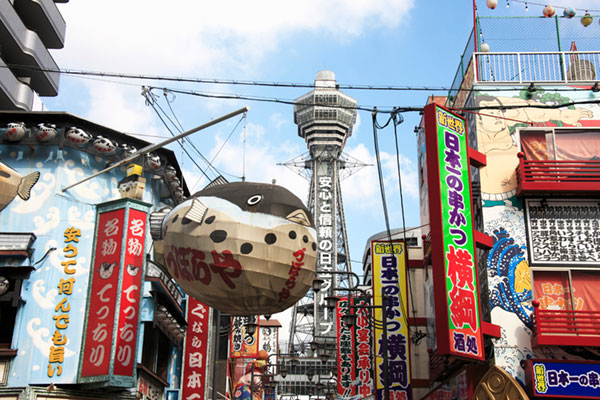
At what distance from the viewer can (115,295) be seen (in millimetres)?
24000

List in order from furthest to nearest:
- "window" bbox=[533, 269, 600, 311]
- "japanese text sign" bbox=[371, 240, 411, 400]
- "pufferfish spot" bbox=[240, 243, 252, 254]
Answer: "japanese text sign" bbox=[371, 240, 411, 400]
"window" bbox=[533, 269, 600, 311]
"pufferfish spot" bbox=[240, 243, 252, 254]

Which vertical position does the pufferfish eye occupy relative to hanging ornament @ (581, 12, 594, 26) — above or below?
below

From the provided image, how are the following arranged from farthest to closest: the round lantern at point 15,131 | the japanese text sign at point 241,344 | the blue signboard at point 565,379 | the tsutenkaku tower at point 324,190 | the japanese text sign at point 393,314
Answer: the tsutenkaku tower at point 324,190 < the japanese text sign at point 241,344 < the japanese text sign at point 393,314 < the round lantern at point 15,131 < the blue signboard at point 565,379

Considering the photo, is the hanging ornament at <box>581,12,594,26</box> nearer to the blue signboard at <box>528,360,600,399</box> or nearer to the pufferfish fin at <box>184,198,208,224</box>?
the blue signboard at <box>528,360,600,399</box>

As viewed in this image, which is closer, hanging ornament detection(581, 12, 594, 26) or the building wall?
the building wall

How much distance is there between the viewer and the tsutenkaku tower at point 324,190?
5315 inches

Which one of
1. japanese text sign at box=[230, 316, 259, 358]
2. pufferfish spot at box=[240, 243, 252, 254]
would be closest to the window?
pufferfish spot at box=[240, 243, 252, 254]

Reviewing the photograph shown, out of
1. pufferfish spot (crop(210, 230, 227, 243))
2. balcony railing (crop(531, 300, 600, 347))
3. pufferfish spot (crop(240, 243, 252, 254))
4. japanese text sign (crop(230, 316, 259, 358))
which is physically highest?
japanese text sign (crop(230, 316, 259, 358))

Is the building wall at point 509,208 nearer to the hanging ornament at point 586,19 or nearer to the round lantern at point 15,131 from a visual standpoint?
the hanging ornament at point 586,19

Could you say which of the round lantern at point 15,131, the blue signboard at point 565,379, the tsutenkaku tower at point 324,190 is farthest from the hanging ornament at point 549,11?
the tsutenkaku tower at point 324,190

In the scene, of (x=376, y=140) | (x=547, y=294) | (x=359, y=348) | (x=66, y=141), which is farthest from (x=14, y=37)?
(x=547, y=294)

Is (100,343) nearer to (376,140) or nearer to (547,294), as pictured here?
(376,140)

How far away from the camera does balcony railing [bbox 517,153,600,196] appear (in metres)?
21.8

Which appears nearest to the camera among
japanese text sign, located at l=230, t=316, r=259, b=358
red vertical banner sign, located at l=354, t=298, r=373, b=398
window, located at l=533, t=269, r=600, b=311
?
window, located at l=533, t=269, r=600, b=311
